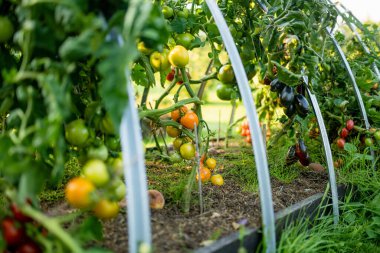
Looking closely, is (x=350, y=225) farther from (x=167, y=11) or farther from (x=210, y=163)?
(x=167, y=11)

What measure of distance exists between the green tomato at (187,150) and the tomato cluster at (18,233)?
0.79 meters

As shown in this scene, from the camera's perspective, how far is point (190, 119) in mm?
1741

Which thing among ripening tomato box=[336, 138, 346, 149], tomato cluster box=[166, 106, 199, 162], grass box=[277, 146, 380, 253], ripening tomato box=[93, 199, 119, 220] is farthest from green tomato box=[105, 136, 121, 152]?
ripening tomato box=[336, 138, 346, 149]

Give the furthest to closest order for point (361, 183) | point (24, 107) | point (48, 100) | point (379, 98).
→ point (379, 98)
point (361, 183)
point (24, 107)
point (48, 100)

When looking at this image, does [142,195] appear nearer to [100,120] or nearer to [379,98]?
[100,120]

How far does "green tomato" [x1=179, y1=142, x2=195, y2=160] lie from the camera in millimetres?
1761

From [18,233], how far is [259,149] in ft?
2.54

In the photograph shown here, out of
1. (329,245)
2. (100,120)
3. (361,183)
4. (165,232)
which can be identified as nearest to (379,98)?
(361,183)

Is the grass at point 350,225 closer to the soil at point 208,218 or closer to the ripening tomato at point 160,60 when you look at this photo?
the soil at point 208,218

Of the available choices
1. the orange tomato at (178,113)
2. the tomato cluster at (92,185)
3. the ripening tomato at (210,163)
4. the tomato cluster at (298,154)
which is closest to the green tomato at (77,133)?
the tomato cluster at (92,185)

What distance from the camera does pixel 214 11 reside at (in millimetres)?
A: 1476

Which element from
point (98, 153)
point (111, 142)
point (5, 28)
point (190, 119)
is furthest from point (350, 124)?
point (5, 28)

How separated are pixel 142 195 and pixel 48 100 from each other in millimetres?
315

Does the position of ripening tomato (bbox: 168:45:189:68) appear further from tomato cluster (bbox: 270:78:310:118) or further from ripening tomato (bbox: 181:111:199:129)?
tomato cluster (bbox: 270:78:310:118)
